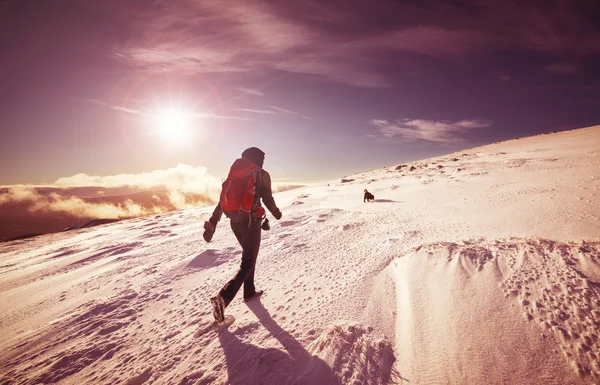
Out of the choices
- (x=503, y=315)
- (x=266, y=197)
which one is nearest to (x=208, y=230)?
(x=266, y=197)

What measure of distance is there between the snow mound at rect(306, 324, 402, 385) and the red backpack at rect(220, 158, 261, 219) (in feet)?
5.64

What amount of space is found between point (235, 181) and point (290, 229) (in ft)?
Result: 11.9

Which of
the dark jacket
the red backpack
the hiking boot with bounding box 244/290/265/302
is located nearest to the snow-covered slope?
the hiking boot with bounding box 244/290/265/302

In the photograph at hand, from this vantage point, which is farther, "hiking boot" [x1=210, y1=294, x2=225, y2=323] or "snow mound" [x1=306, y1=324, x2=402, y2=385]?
"hiking boot" [x1=210, y1=294, x2=225, y2=323]

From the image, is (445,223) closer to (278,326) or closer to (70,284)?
(278,326)

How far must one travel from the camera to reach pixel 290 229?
255 inches

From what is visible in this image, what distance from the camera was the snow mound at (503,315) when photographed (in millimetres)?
1888

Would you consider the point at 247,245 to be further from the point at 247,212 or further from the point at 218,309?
the point at 218,309

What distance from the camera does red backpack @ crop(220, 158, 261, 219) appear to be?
120 inches

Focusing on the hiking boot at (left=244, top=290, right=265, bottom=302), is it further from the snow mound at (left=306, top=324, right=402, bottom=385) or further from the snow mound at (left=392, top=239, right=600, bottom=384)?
the snow mound at (left=392, top=239, right=600, bottom=384)

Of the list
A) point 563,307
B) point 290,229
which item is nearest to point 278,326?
point 563,307

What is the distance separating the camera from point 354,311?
2697 millimetres

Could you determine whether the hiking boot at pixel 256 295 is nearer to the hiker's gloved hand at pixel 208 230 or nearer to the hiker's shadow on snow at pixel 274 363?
the hiker's shadow on snow at pixel 274 363

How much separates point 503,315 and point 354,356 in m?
1.55
